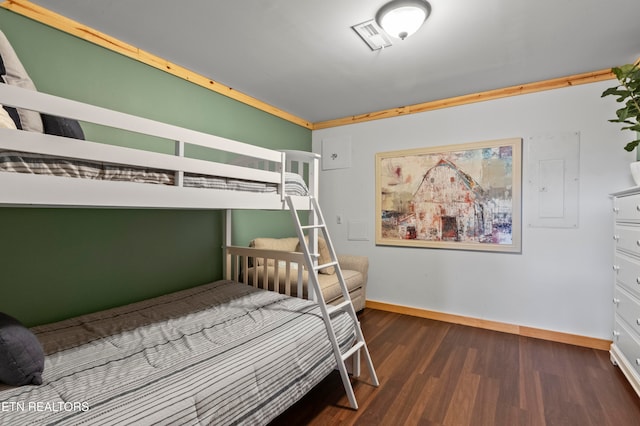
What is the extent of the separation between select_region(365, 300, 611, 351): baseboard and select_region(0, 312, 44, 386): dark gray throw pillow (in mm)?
3060

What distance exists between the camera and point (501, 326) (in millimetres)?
2938

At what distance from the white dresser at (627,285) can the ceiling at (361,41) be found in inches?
43.4

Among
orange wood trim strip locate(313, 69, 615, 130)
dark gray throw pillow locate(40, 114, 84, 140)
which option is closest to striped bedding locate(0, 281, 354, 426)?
dark gray throw pillow locate(40, 114, 84, 140)

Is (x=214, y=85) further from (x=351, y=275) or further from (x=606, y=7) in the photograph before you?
(x=606, y=7)

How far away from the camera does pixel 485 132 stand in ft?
9.97

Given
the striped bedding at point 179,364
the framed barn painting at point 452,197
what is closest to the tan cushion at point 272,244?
the striped bedding at point 179,364

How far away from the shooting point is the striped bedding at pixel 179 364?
40.2 inches

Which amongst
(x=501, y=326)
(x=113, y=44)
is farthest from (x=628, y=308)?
(x=113, y=44)

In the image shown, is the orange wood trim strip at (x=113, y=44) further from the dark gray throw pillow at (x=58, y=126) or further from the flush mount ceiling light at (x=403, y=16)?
the flush mount ceiling light at (x=403, y=16)

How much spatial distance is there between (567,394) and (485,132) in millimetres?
2254

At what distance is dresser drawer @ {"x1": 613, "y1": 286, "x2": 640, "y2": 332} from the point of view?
1.89 metres

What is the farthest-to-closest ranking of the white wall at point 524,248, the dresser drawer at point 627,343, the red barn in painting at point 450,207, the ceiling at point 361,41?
the red barn in painting at point 450,207, the white wall at point 524,248, the dresser drawer at point 627,343, the ceiling at point 361,41

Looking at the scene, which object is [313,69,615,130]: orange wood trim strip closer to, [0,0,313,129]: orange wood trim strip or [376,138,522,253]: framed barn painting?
[376,138,522,253]: framed barn painting

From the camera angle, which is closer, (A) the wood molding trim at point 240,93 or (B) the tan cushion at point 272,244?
(A) the wood molding trim at point 240,93
